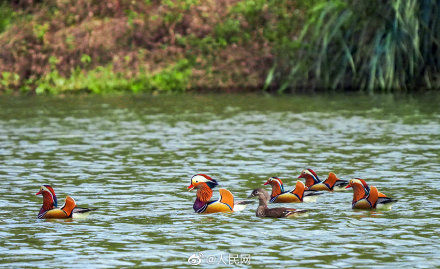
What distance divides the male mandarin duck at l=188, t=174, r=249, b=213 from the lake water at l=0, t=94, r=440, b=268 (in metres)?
0.16

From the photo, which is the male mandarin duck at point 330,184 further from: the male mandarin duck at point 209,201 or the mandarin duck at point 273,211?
the mandarin duck at point 273,211

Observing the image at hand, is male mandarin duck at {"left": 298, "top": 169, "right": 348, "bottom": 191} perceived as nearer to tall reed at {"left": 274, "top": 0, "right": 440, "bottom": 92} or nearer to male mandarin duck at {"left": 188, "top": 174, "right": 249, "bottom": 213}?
male mandarin duck at {"left": 188, "top": 174, "right": 249, "bottom": 213}

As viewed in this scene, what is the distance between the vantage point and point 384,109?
31.8 meters

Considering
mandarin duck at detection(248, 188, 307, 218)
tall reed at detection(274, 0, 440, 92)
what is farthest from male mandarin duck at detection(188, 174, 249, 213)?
tall reed at detection(274, 0, 440, 92)

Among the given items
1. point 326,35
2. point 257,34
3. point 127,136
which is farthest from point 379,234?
point 257,34

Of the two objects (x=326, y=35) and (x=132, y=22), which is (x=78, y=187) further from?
(x=132, y=22)

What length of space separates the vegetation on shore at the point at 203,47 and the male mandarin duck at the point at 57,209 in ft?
82.6

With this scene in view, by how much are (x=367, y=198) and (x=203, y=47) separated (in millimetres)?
31019

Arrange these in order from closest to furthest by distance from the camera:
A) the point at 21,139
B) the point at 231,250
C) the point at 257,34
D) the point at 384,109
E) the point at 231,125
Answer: the point at 231,250 < the point at 21,139 < the point at 231,125 < the point at 384,109 < the point at 257,34

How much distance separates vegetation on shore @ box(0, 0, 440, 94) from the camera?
129ft

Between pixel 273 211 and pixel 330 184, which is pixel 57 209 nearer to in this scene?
pixel 273 211

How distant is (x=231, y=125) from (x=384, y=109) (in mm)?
5770

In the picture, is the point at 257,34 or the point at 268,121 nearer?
the point at 268,121

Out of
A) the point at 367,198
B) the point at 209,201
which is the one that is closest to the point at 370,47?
the point at 367,198
